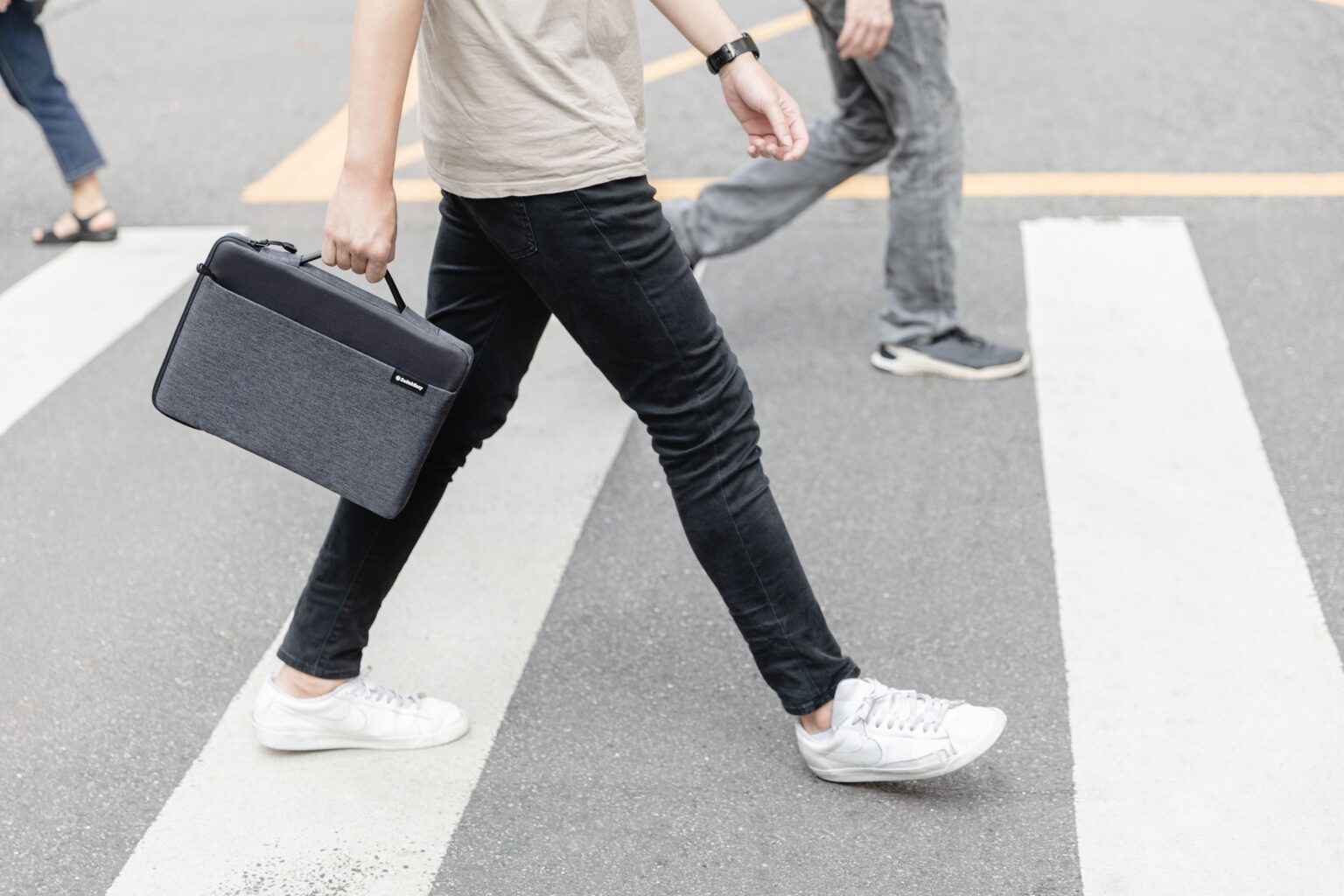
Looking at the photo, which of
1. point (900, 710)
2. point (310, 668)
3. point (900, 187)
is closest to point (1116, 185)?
point (900, 187)

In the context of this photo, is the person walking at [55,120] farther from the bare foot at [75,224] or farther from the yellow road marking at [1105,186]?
the yellow road marking at [1105,186]

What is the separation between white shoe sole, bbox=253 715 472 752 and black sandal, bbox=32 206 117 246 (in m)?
3.15

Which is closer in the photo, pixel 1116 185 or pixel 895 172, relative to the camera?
pixel 895 172

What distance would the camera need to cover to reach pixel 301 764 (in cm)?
265

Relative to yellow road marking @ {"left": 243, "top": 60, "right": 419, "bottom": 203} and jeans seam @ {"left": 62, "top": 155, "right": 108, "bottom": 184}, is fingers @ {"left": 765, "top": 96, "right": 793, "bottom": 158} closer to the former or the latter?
yellow road marking @ {"left": 243, "top": 60, "right": 419, "bottom": 203}

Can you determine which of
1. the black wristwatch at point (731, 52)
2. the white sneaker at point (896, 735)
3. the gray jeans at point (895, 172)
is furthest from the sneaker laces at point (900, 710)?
the gray jeans at point (895, 172)

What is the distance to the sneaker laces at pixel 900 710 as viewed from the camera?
2.48m

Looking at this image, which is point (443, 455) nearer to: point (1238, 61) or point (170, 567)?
point (170, 567)

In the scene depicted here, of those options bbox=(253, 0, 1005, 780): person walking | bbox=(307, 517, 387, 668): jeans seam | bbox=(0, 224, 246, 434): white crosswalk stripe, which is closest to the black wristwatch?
bbox=(253, 0, 1005, 780): person walking

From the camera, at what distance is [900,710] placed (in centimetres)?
249

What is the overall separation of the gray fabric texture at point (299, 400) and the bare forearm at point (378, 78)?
0.27 m

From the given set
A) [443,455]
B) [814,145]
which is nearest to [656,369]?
[443,455]

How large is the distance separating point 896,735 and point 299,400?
1078mm

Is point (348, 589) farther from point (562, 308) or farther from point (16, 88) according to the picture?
point (16, 88)
